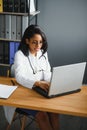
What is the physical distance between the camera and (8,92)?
6.64 ft

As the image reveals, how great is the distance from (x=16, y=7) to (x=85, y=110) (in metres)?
2.01

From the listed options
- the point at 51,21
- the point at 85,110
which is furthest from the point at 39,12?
the point at 85,110

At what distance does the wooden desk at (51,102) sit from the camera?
5.83ft

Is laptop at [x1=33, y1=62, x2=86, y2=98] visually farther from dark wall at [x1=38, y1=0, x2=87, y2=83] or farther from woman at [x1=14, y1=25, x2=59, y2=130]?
dark wall at [x1=38, y1=0, x2=87, y2=83]

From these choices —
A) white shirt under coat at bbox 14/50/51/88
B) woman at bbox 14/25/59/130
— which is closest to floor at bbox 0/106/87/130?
woman at bbox 14/25/59/130

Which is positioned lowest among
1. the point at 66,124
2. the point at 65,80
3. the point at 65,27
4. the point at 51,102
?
the point at 66,124

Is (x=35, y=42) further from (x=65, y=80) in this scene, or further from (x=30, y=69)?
(x=65, y=80)

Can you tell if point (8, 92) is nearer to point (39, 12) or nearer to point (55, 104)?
point (55, 104)

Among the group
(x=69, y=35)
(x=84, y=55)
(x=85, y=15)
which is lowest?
(x=84, y=55)

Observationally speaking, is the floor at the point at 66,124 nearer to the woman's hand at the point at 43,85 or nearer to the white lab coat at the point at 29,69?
the white lab coat at the point at 29,69

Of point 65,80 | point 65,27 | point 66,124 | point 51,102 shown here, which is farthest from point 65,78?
point 65,27

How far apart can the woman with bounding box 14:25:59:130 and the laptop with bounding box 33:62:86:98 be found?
19 centimetres

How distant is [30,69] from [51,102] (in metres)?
0.62

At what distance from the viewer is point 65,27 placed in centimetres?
381
